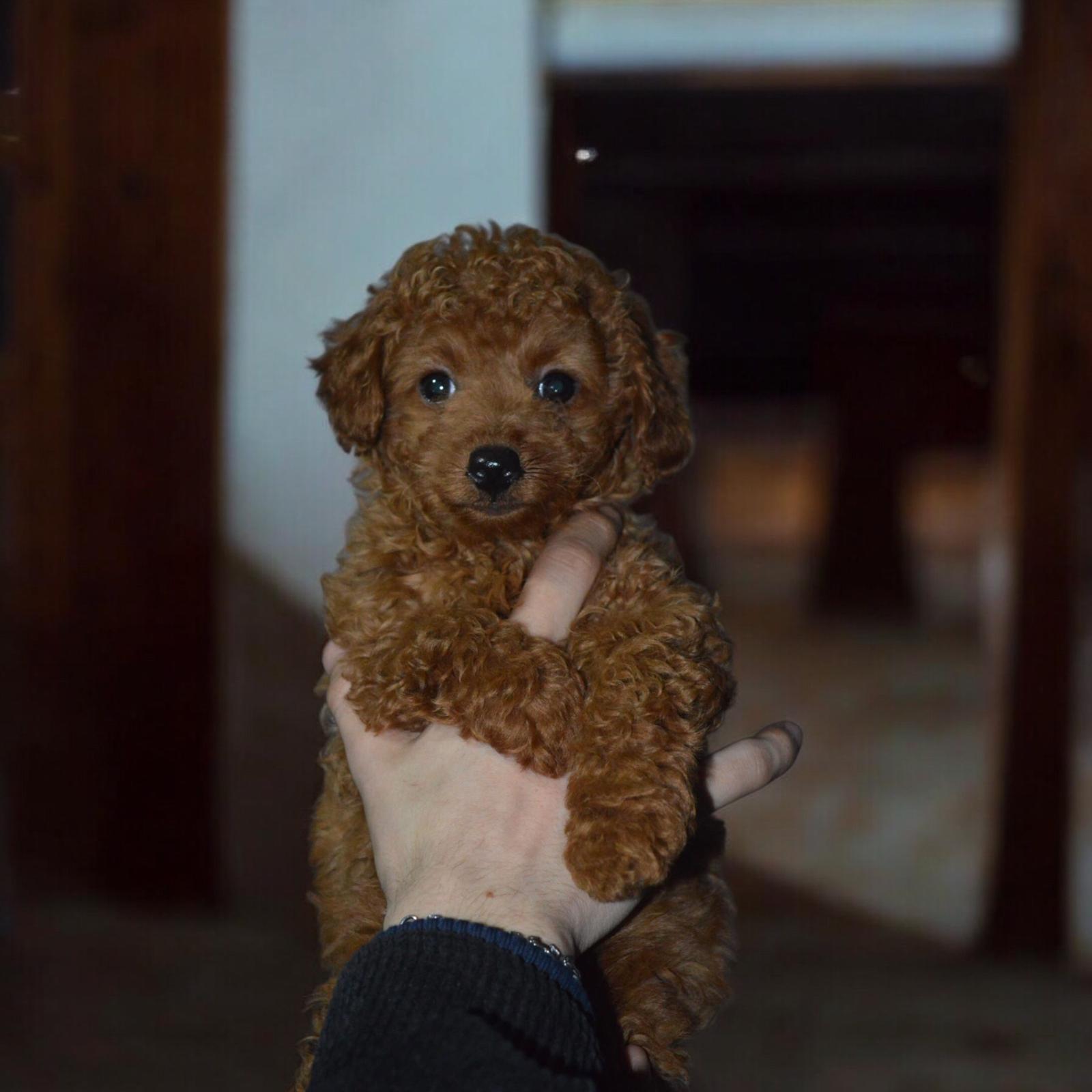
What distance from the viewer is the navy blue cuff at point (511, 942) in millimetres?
980

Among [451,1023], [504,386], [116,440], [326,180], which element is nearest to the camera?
[451,1023]

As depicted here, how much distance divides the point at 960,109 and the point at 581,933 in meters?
3.23

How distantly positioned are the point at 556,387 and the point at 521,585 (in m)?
0.19

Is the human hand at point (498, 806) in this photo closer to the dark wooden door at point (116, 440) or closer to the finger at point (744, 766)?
the finger at point (744, 766)

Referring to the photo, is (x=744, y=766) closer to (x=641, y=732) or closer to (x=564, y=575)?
(x=641, y=732)

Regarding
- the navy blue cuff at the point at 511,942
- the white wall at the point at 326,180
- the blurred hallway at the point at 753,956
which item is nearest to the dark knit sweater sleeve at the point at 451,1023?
the navy blue cuff at the point at 511,942

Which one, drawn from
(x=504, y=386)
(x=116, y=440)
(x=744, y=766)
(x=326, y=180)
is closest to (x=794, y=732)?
(x=744, y=766)

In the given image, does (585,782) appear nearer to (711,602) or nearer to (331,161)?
(711,602)

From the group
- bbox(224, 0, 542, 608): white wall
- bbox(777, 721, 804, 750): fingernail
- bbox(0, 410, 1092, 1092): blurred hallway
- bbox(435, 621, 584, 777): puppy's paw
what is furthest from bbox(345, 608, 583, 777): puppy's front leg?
bbox(0, 410, 1092, 1092): blurred hallway

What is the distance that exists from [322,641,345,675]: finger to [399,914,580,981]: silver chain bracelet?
0.28 m

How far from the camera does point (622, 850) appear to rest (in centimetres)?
104

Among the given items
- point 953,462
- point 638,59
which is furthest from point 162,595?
point 953,462

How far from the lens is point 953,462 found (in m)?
8.14

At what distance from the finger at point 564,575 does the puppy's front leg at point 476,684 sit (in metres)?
0.02
